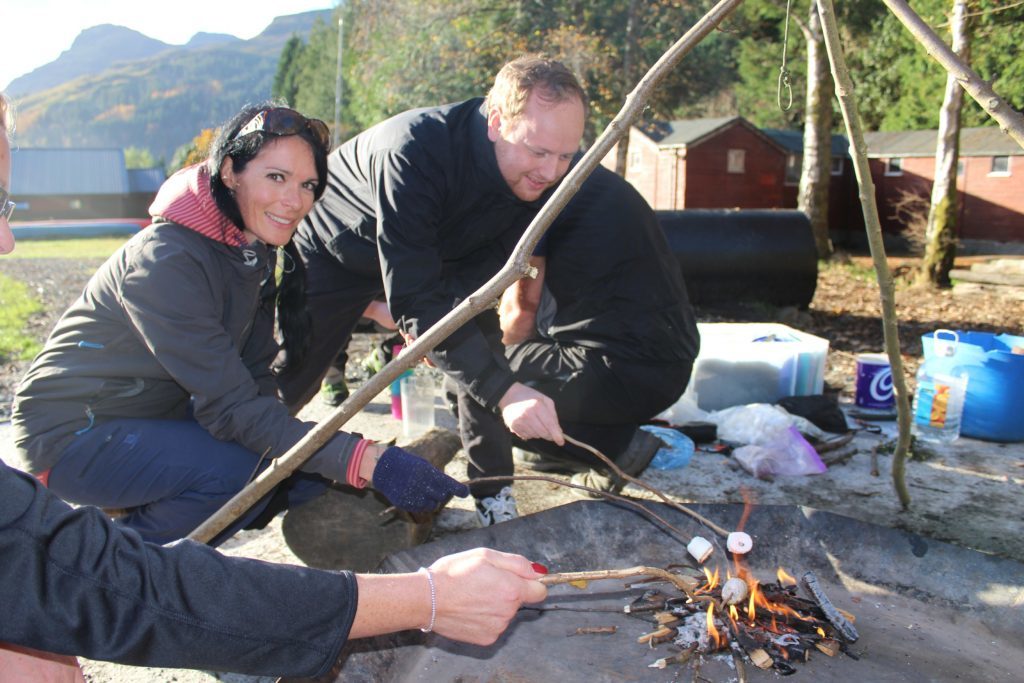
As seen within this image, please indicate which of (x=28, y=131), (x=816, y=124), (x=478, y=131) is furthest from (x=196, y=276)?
(x=28, y=131)

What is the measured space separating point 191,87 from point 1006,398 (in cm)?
16457

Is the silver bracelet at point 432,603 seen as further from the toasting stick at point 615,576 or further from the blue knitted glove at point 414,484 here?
the blue knitted glove at point 414,484

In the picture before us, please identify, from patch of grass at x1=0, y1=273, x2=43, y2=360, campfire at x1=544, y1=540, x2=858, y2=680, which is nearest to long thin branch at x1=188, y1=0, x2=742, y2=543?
campfire at x1=544, y1=540, x2=858, y2=680

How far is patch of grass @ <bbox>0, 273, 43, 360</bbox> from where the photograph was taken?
20.7 feet

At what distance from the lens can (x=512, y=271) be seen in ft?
5.36

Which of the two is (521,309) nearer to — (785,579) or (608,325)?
(608,325)

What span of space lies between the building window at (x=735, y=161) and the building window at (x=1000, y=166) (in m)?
6.05

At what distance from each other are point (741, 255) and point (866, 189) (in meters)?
5.67

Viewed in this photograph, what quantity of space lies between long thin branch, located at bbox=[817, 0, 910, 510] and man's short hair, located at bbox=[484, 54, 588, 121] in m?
0.76

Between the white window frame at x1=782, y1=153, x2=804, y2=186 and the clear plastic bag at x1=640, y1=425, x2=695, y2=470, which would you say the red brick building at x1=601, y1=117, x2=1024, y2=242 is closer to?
the white window frame at x1=782, y1=153, x2=804, y2=186

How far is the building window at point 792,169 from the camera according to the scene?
24.0 m

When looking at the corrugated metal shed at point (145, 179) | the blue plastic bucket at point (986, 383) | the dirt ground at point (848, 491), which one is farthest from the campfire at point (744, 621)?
the corrugated metal shed at point (145, 179)

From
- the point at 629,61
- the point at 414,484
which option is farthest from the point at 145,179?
the point at 414,484

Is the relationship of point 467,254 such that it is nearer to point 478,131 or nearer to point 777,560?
point 478,131
